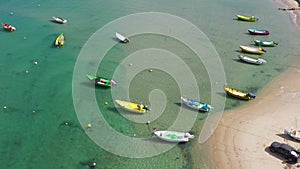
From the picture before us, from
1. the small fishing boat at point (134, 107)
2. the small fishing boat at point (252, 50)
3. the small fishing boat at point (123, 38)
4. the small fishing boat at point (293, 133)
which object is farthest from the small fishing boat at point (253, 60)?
the small fishing boat at point (134, 107)

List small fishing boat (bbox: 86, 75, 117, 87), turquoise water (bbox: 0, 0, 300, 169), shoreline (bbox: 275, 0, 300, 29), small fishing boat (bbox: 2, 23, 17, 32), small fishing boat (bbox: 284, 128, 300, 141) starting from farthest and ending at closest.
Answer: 1. shoreline (bbox: 275, 0, 300, 29)
2. small fishing boat (bbox: 2, 23, 17, 32)
3. small fishing boat (bbox: 86, 75, 117, 87)
4. small fishing boat (bbox: 284, 128, 300, 141)
5. turquoise water (bbox: 0, 0, 300, 169)

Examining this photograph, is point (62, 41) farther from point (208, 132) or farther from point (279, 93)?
point (279, 93)

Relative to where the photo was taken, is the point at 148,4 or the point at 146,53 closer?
the point at 146,53

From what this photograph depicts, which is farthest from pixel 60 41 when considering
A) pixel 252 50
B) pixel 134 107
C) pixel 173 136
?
pixel 252 50

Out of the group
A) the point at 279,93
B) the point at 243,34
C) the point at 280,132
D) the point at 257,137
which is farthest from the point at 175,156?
the point at 243,34

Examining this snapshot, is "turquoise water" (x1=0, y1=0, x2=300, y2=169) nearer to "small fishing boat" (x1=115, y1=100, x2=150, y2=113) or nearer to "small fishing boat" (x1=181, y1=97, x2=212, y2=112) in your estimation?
"small fishing boat" (x1=181, y1=97, x2=212, y2=112)

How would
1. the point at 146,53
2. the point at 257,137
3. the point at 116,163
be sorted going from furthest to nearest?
the point at 146,53 < the point at 257,137 < the point at 116,163

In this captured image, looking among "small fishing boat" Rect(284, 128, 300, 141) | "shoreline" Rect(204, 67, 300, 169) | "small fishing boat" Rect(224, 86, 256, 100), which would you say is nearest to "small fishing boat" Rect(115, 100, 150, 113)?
"shoreline" Rect(204, 67, 300, 169)
